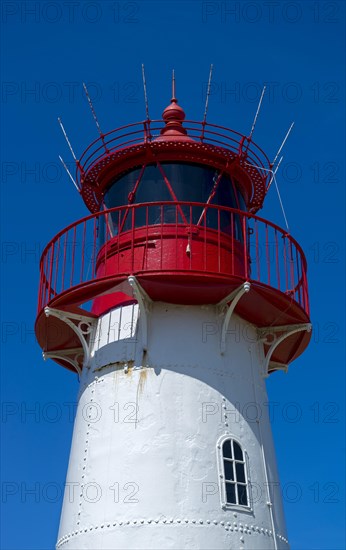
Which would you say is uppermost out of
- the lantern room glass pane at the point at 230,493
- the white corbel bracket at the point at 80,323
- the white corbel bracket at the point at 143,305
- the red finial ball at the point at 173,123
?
the red finial ball at the point at 173,123

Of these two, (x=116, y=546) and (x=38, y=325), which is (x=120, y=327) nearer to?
(x=38, y=325)

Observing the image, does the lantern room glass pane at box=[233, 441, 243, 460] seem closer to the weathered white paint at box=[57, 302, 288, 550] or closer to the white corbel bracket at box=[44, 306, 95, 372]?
the weathered white paint at box=[57, 302, 288, 550]

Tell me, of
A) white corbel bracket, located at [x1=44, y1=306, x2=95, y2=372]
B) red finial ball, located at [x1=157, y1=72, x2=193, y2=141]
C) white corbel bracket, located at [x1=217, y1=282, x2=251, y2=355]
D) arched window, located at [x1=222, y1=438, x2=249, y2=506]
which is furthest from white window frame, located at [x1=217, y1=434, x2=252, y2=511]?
red finial ball, located at [x1=157, y1=72, x2=193, y2=141]

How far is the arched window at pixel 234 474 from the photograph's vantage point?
45.8 feet

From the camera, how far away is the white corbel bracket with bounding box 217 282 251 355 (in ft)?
48.7

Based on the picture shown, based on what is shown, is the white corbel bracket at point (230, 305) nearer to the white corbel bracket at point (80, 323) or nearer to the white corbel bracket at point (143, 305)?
the white corbel bracket at point (143, 305)

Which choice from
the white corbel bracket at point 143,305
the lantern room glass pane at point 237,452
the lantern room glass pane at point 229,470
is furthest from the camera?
the white corbel bracket at point 143,305

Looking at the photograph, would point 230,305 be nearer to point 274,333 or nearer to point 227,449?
point 274,333

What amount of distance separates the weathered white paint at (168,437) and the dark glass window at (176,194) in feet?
5.61

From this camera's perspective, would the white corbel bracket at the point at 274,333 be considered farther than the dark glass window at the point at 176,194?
Yes

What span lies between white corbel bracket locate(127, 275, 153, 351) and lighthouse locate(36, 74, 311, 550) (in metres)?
0.04

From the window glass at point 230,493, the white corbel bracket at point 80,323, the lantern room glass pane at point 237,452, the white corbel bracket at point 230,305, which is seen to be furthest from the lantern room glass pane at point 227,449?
the white corbel bracket at point 80,323

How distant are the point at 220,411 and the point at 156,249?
3.20 metres

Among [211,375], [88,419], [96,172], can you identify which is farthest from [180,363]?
[96,172]
